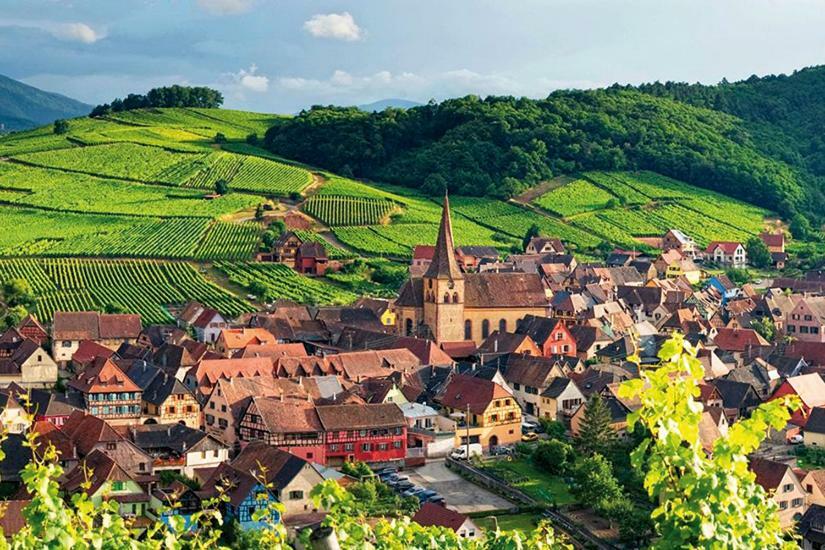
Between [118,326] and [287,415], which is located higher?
[118,326]

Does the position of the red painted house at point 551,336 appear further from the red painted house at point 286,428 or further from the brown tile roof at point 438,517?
the brown tile roof at point 438,517

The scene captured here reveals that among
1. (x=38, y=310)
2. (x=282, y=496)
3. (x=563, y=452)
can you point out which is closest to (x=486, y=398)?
(x=563, y=452)

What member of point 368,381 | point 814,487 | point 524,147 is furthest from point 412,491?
point 524,147

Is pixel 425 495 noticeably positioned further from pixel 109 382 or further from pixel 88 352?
pixel 88 352

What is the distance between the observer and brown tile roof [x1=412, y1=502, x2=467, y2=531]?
35.4 meters

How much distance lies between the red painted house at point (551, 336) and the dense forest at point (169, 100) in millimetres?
117753

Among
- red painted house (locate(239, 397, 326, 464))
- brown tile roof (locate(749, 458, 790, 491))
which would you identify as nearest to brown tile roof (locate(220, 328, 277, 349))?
red painted house (locate(239, 397, 326, 464))

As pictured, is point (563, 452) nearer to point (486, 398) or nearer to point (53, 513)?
point (486, 398)

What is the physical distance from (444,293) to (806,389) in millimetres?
23154

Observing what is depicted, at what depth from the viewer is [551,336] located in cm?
6688

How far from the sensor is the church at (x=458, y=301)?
229 ft

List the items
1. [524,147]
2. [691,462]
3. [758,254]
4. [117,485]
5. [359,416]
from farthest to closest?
[524,147]
[758,254]
[359,416]
[117,485]
[691,462]

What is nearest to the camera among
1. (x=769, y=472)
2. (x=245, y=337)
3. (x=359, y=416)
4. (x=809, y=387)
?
(x=769, y=472)

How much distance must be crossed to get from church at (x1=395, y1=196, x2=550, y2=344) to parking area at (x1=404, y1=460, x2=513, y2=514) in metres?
22.4
